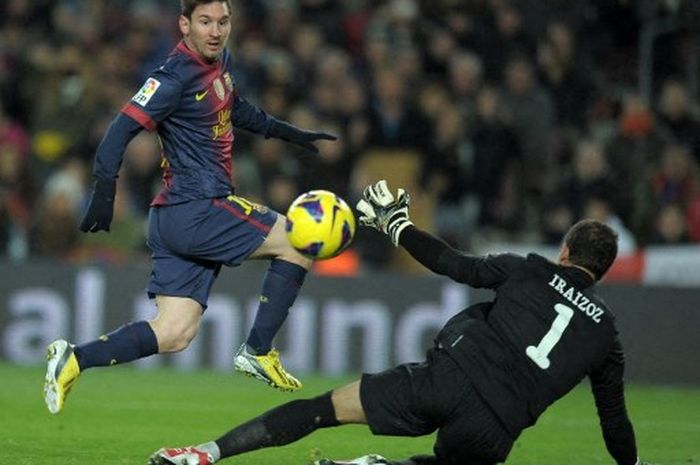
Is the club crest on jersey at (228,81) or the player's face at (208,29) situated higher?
the player's face at (208,29)

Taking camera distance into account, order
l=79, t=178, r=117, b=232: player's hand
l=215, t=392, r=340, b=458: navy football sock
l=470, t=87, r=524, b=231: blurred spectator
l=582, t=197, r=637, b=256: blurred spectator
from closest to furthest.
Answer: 1. l=215, t=392, r=340, b=458: navy football sock
2. l=79, t=178, r=117, b=232: player's hand
3. l=582, t=197, r=637, b=256: blurred spectator
4. l=470, t=87, r=524, b=231: blurred spectator

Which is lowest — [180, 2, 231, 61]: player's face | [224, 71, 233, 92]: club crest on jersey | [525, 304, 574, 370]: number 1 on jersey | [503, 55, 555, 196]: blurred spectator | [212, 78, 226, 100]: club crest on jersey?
[525, 304, 574, 370]: number 1 on jersey

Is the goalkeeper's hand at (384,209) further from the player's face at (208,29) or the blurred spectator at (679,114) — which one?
the blurred spectator at (679,114)

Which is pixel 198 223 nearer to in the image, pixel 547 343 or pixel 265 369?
pixel 265 369

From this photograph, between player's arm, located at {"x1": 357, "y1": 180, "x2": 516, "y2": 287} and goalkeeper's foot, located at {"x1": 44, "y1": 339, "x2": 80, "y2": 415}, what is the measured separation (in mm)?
1490

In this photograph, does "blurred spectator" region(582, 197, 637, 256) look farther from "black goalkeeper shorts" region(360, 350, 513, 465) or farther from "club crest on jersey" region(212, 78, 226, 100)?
"black goalkeeper shorts" region(360, 350, 513, 465)

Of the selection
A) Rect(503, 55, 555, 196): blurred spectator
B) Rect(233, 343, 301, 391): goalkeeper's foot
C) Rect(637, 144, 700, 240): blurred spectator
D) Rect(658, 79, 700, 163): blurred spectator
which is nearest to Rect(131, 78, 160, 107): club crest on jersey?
Rect(233, 343, 301, 391): goalkeeper's foot

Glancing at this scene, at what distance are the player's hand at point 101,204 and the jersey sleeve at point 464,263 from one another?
1.38 m

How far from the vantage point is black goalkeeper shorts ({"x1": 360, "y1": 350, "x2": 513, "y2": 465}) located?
637 cm

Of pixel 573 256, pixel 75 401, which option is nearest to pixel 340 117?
pixel 75 401

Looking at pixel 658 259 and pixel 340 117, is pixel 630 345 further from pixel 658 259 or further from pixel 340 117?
pixel 340 117

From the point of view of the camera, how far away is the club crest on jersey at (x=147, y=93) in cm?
700

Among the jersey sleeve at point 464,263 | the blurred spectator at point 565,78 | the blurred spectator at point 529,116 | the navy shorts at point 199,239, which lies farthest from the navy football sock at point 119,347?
the blurred spectator at point 565,78

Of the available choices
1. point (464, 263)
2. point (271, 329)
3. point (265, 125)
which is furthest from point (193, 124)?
point (464, 263)
